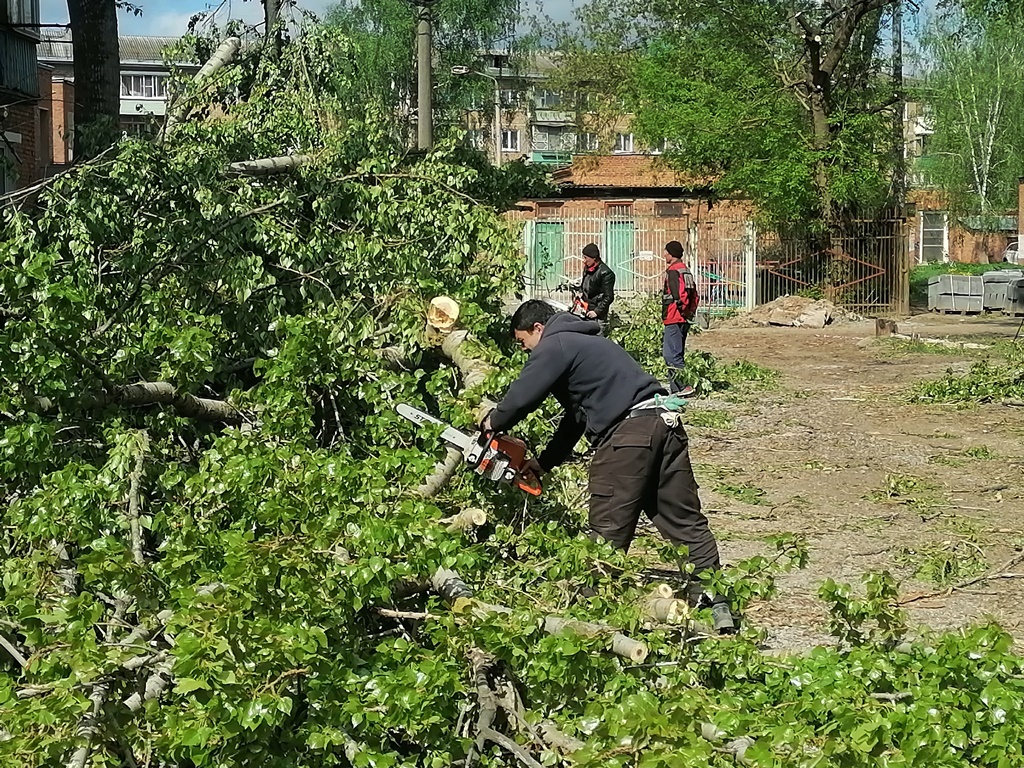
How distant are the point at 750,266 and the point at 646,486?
25.3 metres

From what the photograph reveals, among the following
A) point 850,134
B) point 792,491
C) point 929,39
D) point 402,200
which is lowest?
point 792,491

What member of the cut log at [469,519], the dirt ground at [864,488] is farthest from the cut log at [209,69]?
the dirt ground at [864,488]

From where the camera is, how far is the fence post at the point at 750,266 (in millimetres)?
30359

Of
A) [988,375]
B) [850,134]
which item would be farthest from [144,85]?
[988,375]

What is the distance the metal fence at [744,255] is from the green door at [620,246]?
0.9 inches

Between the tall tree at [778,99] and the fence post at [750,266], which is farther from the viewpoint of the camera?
the fence post at [750,266]

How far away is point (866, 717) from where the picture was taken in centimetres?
332

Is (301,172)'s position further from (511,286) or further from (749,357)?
(749,357)

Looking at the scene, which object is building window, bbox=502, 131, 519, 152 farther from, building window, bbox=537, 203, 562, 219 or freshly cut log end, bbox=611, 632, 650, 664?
freshly cut log end, bbox=611, 632, 650, 664

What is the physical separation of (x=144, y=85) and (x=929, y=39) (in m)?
48.8

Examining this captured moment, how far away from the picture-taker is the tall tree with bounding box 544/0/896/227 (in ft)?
92.6

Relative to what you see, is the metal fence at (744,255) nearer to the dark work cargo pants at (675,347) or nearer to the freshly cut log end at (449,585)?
the dark work cargo pants at (675,347)

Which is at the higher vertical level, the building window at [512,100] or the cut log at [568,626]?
the building window at [512,100]

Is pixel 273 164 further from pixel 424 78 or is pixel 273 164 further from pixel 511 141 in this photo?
pixel 511 141
